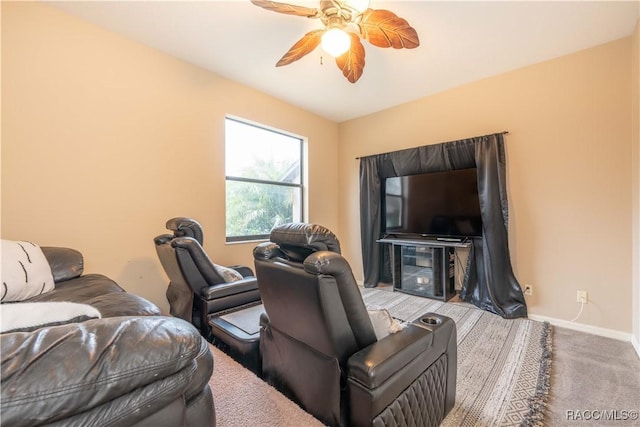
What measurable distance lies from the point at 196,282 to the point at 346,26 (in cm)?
222

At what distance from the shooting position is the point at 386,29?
6.19ft

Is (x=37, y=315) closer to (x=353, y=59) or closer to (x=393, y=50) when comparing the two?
(x=353, y=59)

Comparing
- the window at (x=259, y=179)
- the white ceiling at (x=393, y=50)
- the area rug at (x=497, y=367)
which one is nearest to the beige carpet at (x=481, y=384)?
the area rug at (x=497, y=367)

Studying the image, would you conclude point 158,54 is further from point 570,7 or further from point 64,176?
point 570,7

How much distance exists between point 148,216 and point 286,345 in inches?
80.8

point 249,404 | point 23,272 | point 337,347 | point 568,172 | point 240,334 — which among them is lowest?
point 249,404

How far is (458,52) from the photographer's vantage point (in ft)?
8.80

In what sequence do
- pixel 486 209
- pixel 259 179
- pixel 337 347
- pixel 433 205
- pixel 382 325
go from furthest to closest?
pixel 259 179 < pixel 433 205 < pixel 486 209 < pixel 382 325 < pixel 337 347

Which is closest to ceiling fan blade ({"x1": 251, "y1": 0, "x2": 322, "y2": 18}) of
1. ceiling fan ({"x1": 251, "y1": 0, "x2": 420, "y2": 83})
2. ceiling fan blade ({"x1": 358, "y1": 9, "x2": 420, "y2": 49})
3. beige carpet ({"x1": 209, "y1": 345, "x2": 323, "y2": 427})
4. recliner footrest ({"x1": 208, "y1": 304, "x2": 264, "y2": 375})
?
ceiling fan ({"x1": 251, "y1": 0, "x2": 420, "y2": 83})

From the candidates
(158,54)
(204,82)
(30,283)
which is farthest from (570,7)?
(30,283)

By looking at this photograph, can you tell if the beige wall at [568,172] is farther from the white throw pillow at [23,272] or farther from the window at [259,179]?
the white throw pillow at [23,272]

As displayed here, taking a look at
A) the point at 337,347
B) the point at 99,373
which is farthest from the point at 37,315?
the point at 337,347

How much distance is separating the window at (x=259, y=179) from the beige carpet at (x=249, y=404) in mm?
2025

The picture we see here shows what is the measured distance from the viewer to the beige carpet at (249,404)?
121cm
